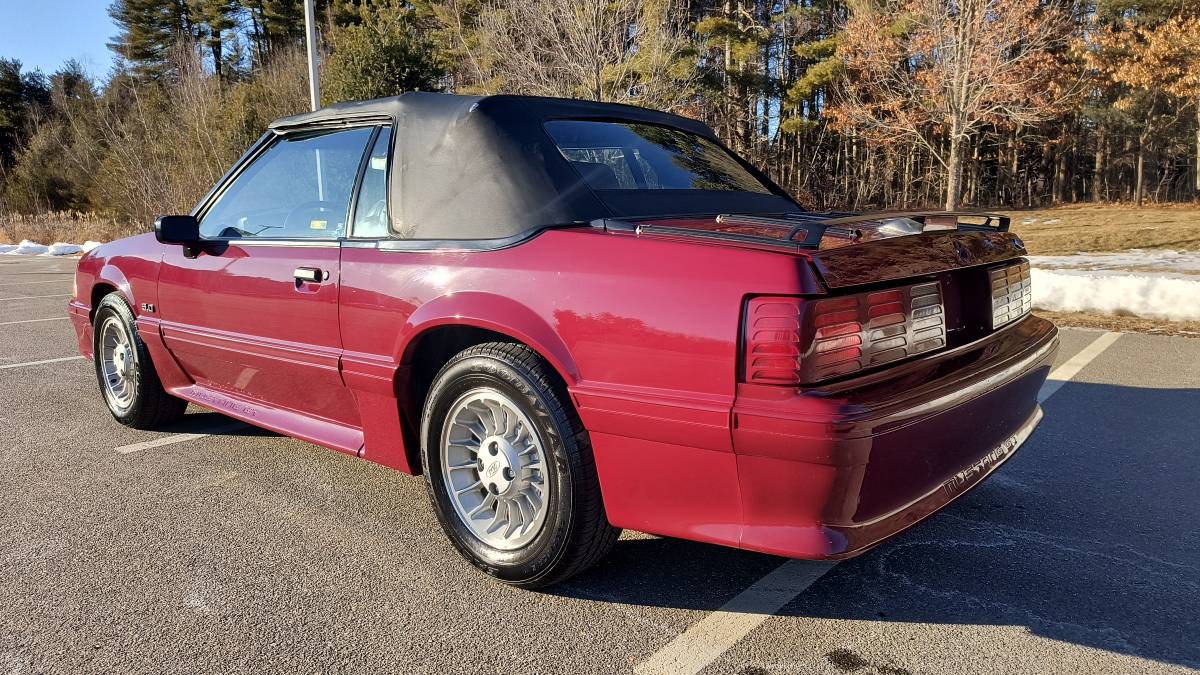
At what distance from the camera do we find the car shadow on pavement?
7.91ft

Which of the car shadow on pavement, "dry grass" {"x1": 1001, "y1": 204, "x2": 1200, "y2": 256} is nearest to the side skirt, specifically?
the car shadow on pavement

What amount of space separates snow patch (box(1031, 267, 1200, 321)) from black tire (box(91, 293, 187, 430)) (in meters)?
7.57

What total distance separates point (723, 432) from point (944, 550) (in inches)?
49.9

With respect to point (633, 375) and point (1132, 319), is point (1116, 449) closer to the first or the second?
point (633, 375)

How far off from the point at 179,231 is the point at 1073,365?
18.3 ft

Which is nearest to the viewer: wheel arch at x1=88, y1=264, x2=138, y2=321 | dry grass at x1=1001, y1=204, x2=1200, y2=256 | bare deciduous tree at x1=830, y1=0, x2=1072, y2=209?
wheel arch at x1=88, y1=264, x2=138, y2=321

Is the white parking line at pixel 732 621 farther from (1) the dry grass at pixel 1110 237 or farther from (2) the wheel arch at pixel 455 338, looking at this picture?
(1) the dry grass at pixel 1110 237

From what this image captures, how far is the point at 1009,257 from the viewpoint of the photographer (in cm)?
291

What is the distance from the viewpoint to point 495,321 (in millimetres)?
2531

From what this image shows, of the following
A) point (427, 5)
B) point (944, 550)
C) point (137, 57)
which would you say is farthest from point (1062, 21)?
point (137, 57)

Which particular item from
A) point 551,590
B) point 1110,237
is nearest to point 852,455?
point 551,590

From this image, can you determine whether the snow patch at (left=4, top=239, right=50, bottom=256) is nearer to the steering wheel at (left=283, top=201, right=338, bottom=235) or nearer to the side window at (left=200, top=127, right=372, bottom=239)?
the side window at (left=200, top=127, right=372, bottom=239)

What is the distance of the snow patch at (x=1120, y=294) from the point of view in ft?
23.8

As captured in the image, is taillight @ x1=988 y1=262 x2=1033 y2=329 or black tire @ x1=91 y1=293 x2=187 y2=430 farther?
black tire @ x1=91 y1=293 x2=187 y2=430
